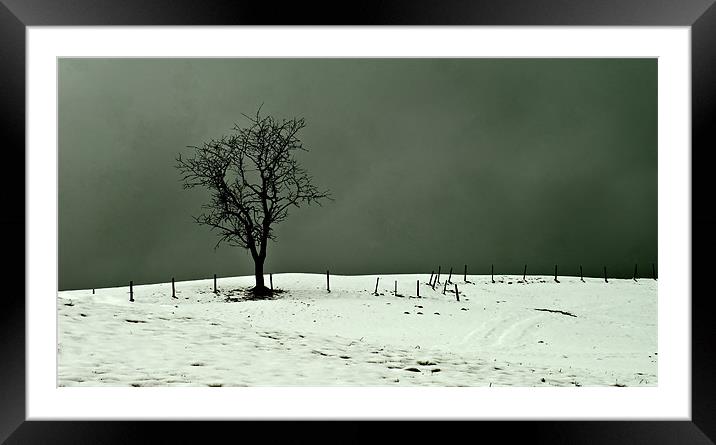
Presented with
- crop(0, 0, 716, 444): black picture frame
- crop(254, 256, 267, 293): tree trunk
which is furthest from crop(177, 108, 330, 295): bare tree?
crop(0, 0, 716, 444): black picture frame

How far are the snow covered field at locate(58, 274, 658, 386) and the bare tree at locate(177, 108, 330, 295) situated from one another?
1.68 m

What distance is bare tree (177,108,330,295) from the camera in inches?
533

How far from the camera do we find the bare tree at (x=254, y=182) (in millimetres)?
13547

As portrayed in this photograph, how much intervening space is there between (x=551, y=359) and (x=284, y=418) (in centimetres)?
644

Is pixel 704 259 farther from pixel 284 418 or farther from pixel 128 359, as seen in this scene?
pixel 128 359

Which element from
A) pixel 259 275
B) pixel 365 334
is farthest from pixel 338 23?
pixel 259 275

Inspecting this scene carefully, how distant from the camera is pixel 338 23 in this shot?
2.46 m

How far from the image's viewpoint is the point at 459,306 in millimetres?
13094

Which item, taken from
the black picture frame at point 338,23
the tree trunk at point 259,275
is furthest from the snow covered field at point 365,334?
the black picture frame at point 338,23

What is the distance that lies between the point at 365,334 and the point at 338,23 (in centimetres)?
809

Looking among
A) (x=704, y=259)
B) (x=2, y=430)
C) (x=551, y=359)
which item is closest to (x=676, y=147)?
(x=704, y=259)

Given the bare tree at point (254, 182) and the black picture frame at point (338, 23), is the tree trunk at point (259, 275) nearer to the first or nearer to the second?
the bare tree at point (254, 182)

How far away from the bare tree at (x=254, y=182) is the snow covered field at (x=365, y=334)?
168cm

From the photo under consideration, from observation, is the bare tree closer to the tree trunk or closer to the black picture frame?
the tree trunk
